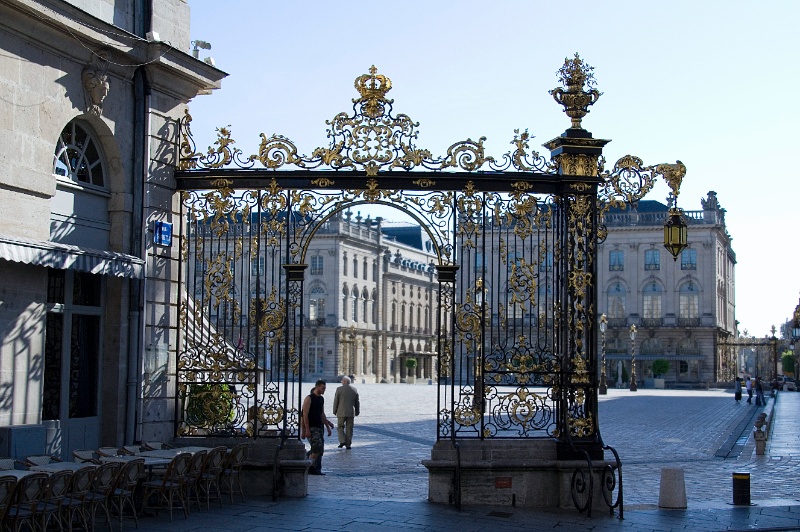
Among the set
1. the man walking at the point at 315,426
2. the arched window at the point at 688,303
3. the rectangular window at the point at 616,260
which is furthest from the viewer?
the arched window at the point at 688,303

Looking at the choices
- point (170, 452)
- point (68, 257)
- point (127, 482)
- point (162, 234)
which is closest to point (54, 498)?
point (127, 482)

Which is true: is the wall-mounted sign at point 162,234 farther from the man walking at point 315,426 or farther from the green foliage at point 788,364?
the green foliage at point 788,364

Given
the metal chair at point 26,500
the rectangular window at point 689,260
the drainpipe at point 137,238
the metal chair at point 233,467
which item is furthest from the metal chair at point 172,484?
the rectangular window at point 689,260

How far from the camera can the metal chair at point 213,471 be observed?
39.0ft

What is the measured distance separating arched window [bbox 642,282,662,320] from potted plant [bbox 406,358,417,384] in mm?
19843

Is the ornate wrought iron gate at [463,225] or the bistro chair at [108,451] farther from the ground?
the ornate wrought iron gate at [463,225]

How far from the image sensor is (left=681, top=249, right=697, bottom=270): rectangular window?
272 ft

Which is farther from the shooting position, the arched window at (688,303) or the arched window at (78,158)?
the arched window at (688,303)

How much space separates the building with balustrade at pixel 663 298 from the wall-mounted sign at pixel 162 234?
7149 centimetres

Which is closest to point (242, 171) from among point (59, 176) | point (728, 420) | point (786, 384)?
point (59, 176)

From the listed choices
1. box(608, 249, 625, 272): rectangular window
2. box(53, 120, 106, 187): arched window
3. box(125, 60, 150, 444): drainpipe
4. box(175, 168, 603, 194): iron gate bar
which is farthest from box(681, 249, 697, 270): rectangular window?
box(53, 120, 106, 187): arched window

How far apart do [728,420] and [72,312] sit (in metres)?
27.7

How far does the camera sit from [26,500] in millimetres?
9273

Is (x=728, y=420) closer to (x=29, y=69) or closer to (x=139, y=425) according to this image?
(x=139, y=425)
